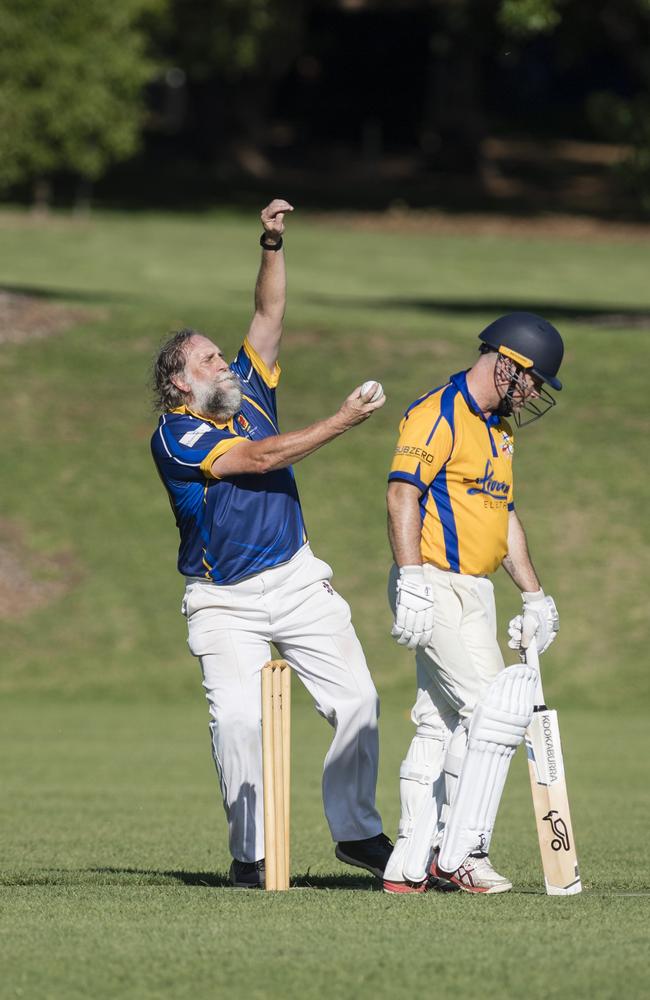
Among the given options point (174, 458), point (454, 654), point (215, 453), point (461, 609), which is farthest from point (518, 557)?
point (174, 458)

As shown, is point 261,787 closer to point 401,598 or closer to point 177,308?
point 401,598

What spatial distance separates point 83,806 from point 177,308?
1445 cm

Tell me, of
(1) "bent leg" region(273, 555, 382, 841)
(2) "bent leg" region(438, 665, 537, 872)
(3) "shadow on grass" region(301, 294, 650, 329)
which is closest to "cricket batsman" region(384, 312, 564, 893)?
(2) "bent leg" region(438, 665, 537, 872)

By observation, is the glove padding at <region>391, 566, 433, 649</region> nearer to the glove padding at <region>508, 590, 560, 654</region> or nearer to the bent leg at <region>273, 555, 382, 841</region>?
the glove padding at <region>508, 590, 560, 654</region>

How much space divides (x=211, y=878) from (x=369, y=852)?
760 mm

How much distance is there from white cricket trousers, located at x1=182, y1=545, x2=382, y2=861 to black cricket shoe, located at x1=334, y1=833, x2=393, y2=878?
36 millimetres

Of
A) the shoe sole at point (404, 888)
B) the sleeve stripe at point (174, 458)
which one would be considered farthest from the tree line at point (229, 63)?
the shoe sole at point (404, 888)

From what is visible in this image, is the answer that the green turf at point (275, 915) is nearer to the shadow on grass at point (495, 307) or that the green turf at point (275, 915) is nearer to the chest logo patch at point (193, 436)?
the chest logo patch at point (193, 436)

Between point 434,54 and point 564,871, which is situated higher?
point 434,54

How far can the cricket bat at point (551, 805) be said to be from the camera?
664 centimetres

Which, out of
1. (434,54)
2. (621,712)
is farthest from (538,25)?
(434,54)

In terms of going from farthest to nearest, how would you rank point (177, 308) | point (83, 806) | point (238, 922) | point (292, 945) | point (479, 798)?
point (177, 308)
point (83, 806)
point (479, 798)
point (238, 922)
point (292, 945)

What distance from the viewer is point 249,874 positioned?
722cm

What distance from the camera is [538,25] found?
887 inches
